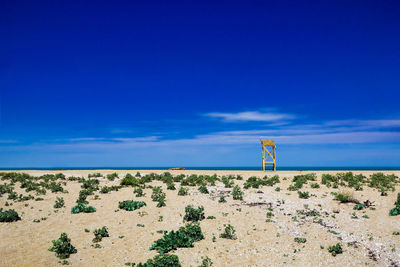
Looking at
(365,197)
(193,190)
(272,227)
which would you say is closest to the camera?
(272,227)

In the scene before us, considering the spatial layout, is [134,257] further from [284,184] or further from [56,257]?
[284,184]

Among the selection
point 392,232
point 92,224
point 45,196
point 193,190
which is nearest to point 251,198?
point 193,190

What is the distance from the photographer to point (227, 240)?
458 inches

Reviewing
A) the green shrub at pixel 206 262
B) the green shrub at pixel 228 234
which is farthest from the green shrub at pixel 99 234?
the green shrub at pixel 228 234

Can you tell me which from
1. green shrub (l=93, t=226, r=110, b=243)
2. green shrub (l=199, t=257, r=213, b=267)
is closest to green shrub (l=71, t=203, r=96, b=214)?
green shrub (l=93, t=226, r=110, b=243)

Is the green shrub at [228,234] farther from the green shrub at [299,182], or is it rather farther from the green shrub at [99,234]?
the green shrub at [299,182]

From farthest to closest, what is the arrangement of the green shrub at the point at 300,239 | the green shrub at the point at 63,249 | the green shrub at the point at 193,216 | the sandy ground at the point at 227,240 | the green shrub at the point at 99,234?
the green shrub at the point at 193,216
the green shrub at the point at 99,234
the green shrub at the point at 300,239
the green shrub at the point at 63,249
the sandy ground at the point at 227,240

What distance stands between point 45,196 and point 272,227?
16.7 meters

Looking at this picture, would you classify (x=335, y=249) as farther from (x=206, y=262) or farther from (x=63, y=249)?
(x=63, y=249)

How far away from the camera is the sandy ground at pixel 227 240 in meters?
9.93

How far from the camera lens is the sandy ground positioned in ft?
32.6

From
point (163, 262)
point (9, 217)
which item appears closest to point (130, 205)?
point (9, 217)

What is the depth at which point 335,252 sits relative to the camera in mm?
10141

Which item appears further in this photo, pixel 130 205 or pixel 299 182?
pixel 299 182
